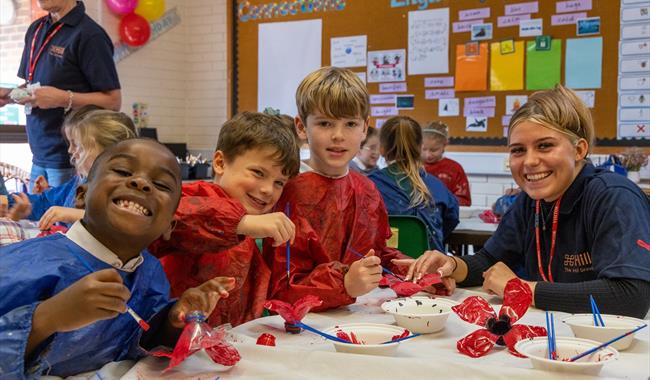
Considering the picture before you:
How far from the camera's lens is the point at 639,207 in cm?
168

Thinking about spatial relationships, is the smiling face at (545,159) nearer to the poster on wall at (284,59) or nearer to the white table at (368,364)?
the white table at (368,364)

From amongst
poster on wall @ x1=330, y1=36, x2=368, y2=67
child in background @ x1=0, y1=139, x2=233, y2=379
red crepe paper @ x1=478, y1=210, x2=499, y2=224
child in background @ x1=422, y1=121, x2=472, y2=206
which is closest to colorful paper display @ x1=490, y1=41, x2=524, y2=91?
child in background @ x1=422, y1=121, x2=472, y2=206

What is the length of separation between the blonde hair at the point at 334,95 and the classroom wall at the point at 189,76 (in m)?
5.04

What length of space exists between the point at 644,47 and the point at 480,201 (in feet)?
5.99

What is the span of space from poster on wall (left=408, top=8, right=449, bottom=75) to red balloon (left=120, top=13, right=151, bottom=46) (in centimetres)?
267

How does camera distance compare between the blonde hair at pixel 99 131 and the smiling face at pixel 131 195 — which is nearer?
the smiling face at pixel 131 195

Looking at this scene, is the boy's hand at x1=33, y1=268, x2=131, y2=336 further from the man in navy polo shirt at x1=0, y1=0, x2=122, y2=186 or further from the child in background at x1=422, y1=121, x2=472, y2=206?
the child in background at x1=422, y1=121, x2=472, y2=206

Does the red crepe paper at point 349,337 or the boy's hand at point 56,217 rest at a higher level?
the boy's hand at point 56,217

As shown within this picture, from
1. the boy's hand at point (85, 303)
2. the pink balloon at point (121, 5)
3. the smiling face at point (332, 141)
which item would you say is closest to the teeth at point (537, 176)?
Answer: the smiling face at point (332, 141)

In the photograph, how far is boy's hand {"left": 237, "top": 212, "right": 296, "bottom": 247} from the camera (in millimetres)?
1408

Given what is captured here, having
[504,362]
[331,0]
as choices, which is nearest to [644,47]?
[331,0]

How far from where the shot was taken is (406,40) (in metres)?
6.13

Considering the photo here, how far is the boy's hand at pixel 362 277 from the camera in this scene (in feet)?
5.13

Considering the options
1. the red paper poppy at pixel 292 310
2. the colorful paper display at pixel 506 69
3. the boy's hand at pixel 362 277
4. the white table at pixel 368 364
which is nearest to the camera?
the white table at pixel 368 364
